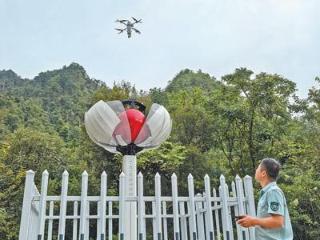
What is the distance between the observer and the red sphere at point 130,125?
10.4 feet

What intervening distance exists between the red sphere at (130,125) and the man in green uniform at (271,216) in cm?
147

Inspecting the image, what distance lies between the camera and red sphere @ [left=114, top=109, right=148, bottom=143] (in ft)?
10.4

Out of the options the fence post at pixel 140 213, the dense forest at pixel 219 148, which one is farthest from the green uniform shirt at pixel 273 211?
the dense forest at pixel 219 148

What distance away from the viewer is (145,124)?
324cm

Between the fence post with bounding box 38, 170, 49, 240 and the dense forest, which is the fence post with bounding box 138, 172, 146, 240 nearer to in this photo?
the fence post with bounding box 38, 170, 49, 240

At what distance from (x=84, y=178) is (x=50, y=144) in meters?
10.4

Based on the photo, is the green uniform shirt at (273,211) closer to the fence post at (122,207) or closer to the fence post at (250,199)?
the fence post at (250,199)

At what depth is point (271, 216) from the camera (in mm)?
1860

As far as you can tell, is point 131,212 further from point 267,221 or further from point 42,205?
point 267,221

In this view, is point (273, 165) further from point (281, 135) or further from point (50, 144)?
point (50, 144)

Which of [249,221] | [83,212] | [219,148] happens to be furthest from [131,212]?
[219,148]

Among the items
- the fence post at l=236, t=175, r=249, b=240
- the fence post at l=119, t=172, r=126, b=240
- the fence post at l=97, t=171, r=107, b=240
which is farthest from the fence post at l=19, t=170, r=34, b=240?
the fence post at l=236, t=175, r=249, b=240

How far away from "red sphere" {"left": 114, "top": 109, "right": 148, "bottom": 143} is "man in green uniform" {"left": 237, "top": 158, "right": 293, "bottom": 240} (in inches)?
57.9

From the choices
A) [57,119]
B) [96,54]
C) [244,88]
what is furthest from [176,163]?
[57,119]
